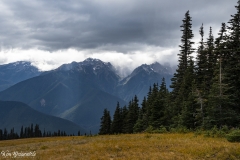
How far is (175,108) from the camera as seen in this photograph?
1797 inches

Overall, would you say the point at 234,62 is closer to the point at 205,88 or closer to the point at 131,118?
the point at 205,88

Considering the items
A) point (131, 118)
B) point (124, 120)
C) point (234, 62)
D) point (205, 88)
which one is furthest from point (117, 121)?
point (234, 62)

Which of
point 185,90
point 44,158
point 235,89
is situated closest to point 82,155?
point 44,158

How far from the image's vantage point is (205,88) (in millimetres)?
40125

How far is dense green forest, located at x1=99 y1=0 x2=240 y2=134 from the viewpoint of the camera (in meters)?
28.7

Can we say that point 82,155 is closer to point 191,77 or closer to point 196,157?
point 196,157

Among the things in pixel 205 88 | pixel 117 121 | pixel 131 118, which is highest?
pixel 205 88

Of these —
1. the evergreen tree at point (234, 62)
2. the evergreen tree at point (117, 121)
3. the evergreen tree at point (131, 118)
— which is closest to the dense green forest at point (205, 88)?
the evergreen tree at point (234, 62)

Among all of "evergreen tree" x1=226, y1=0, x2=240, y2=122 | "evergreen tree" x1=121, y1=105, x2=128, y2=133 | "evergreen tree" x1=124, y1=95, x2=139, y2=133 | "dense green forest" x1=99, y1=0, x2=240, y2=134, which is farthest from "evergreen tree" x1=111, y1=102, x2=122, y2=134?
"evergreen tree" x1=226, y1=0, x2=240, y2=122

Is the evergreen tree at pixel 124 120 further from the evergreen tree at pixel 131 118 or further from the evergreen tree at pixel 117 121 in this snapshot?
the evergreen tree at pixel 117 121

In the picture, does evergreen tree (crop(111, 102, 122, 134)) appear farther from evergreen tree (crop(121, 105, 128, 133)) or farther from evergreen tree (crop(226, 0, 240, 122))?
→ evergreen tree (crop(226, 0, 240, 122))

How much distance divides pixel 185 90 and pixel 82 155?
33.0 meters

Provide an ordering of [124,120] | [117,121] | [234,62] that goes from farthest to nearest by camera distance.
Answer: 1. [117,121]
2. [124,120]
3. [234,62]

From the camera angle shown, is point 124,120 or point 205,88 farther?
point 124,120
